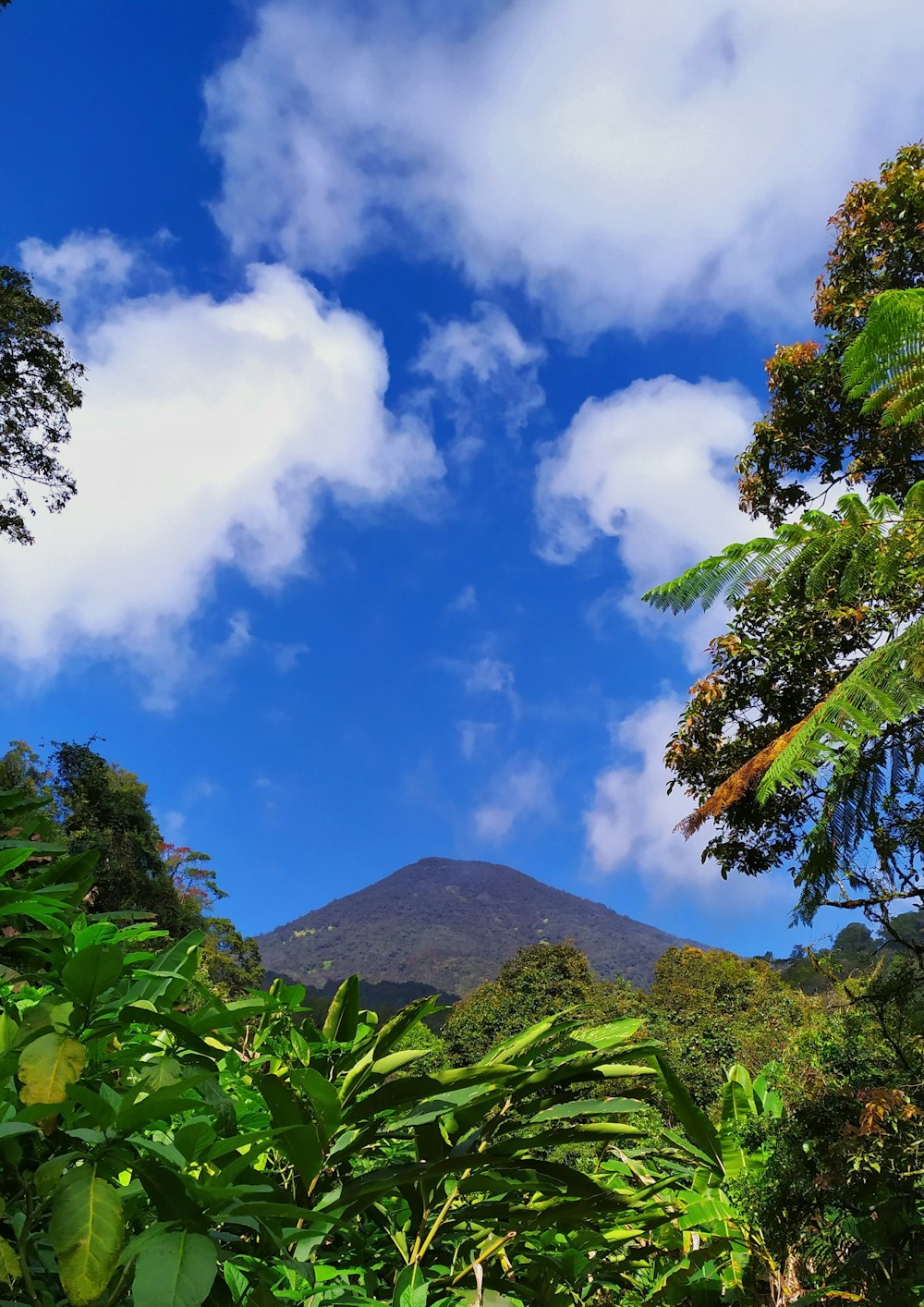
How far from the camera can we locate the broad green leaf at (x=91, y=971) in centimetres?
51

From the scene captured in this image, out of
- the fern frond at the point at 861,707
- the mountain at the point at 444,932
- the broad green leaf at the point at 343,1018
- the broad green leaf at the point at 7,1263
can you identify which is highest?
Answer: the mountain at the point at 444,932

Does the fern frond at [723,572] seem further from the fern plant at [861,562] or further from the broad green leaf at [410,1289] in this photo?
the broad green leaf at [410,1289]

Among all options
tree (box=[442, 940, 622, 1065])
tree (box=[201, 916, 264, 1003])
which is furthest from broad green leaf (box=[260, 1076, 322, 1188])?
tree (box=[201, 916, 264, 1003])

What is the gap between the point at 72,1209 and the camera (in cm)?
44

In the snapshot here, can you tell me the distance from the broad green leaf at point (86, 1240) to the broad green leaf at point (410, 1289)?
28 centimetres

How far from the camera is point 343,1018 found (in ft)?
3.00

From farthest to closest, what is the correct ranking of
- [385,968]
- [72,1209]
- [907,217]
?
[385,968] < [907,217] < [72,1209]

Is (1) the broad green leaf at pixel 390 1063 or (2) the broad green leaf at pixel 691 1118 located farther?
(2) the broad green leaf at pixel 691 1118

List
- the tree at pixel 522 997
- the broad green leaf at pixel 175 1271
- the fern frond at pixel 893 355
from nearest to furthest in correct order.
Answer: the broad green leaf at pixel 175 1271
the fern frond at pixel 893 355
the tree at pixel 522 997

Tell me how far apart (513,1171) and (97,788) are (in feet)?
55.2

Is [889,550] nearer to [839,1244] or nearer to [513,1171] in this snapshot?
[839,1244]

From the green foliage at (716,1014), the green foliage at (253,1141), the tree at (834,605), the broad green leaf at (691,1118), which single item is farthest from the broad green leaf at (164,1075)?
the green foliage at (716,1014)

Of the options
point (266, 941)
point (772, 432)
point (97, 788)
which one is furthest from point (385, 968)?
point (772, 432)

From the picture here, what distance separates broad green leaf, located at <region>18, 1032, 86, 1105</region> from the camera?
0.44m
